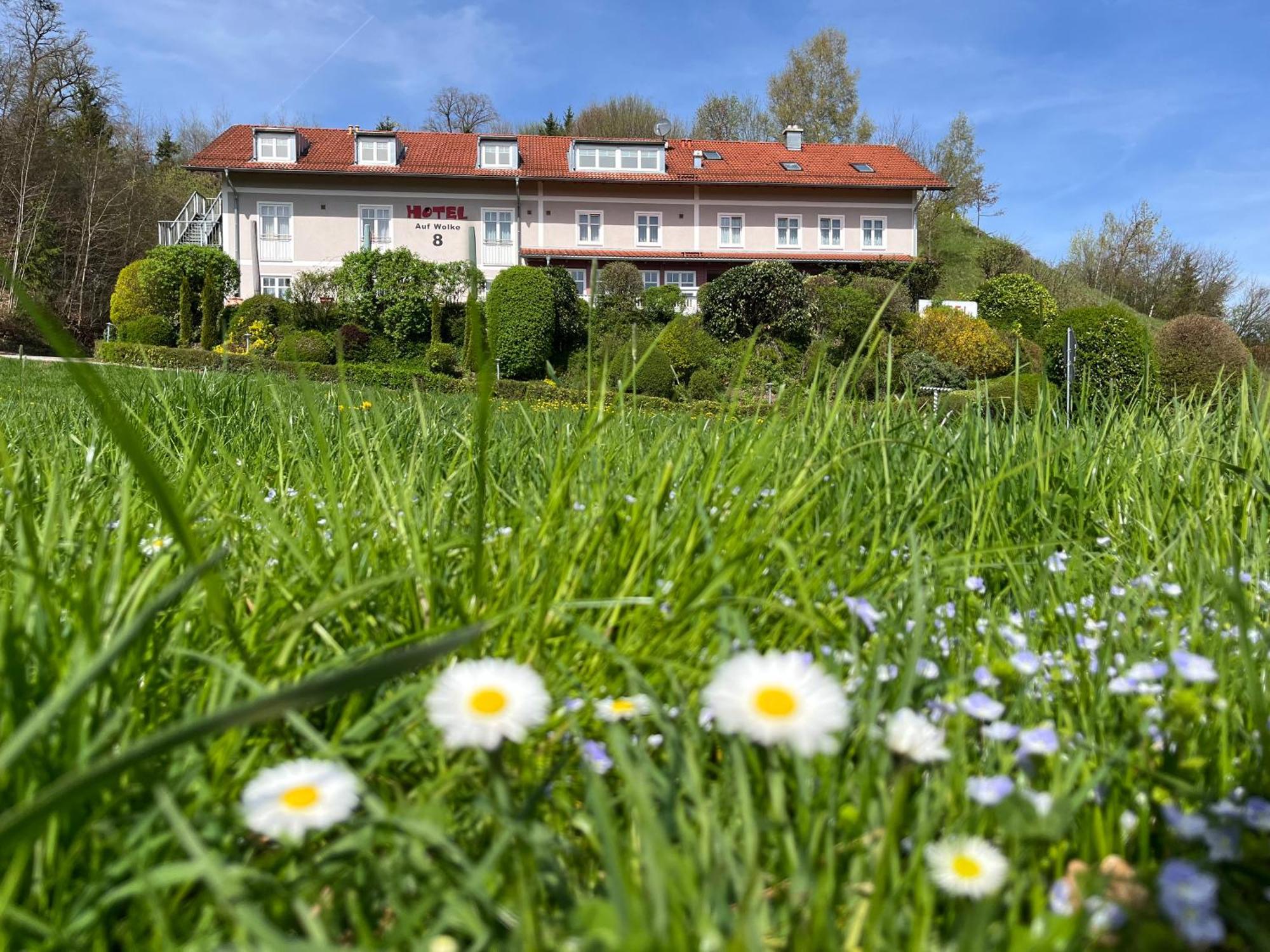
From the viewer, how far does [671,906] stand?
61 centimetres

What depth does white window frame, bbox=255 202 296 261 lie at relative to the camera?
31070mm

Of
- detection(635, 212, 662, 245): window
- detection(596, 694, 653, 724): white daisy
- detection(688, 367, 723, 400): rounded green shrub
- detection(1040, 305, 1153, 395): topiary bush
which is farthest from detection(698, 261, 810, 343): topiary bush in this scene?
detection(596, 694, 653, 724): white daisy

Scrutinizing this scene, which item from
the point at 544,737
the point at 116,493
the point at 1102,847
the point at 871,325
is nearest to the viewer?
the point at 1102,847

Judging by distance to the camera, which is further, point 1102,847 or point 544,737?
point 544,737

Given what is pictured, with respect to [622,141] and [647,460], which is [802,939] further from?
[622,141]

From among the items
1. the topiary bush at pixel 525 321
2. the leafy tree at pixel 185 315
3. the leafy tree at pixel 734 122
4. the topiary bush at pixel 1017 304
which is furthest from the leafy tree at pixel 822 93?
the leafy tree at pixel 185 315

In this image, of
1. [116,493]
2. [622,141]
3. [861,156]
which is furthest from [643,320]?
[116,493]

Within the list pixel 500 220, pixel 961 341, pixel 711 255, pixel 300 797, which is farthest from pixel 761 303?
pixel 300 797

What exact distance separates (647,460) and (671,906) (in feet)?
3.55

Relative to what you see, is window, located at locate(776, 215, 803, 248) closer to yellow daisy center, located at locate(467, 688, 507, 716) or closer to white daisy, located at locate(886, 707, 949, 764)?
white daisy, located at locate(886, 707, 949, 764)

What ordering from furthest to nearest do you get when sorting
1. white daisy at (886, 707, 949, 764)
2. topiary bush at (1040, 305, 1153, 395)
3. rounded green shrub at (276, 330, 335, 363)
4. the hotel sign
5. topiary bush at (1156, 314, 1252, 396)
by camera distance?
1. the hotel sign
2. rounded green shrub at (276, 330, 335, 363)
3. topiary bush at (1040, 305, 1153, 395)
4. topiary bush at (1156, 314, 1252, 396)
5. white daisy at (886, 707, 949, 764)

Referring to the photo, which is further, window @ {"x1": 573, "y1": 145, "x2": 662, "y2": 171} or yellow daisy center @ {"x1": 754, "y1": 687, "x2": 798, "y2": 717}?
window @ {"x1": 573, "y1": 145, "x2": 662, "y2": 171}

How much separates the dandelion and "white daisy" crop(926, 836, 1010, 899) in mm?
1227

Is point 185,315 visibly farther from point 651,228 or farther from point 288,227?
point 651,228
